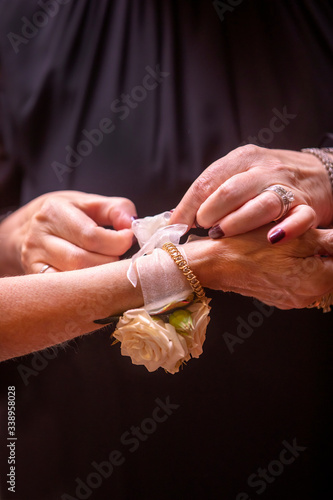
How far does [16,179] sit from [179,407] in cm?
74

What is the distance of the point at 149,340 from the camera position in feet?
2.17

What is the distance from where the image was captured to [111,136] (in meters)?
1.00

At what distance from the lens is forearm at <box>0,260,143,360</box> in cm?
70

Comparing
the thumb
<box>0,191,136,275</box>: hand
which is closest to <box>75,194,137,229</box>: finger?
<box>0,191,136,275</box>: hand

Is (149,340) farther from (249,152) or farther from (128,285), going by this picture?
(249,152)

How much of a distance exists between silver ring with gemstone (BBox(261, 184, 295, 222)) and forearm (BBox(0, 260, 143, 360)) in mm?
306

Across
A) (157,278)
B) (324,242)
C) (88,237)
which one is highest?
(88,237)

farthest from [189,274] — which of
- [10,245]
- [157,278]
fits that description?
[10,245]

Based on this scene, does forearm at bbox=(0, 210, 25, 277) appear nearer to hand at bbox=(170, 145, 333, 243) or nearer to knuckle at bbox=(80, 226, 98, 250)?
knuckle at bbox=(80, 226, 98, 250)

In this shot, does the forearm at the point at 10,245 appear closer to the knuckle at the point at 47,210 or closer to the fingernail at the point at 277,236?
the knuckle at the point at 47,210

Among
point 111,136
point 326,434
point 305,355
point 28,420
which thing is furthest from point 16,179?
point 326,434

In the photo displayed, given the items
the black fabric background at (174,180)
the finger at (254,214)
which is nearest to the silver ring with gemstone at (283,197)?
the finger at (254,214)

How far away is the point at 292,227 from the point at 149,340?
1.07ft

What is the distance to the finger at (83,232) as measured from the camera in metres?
0.83
